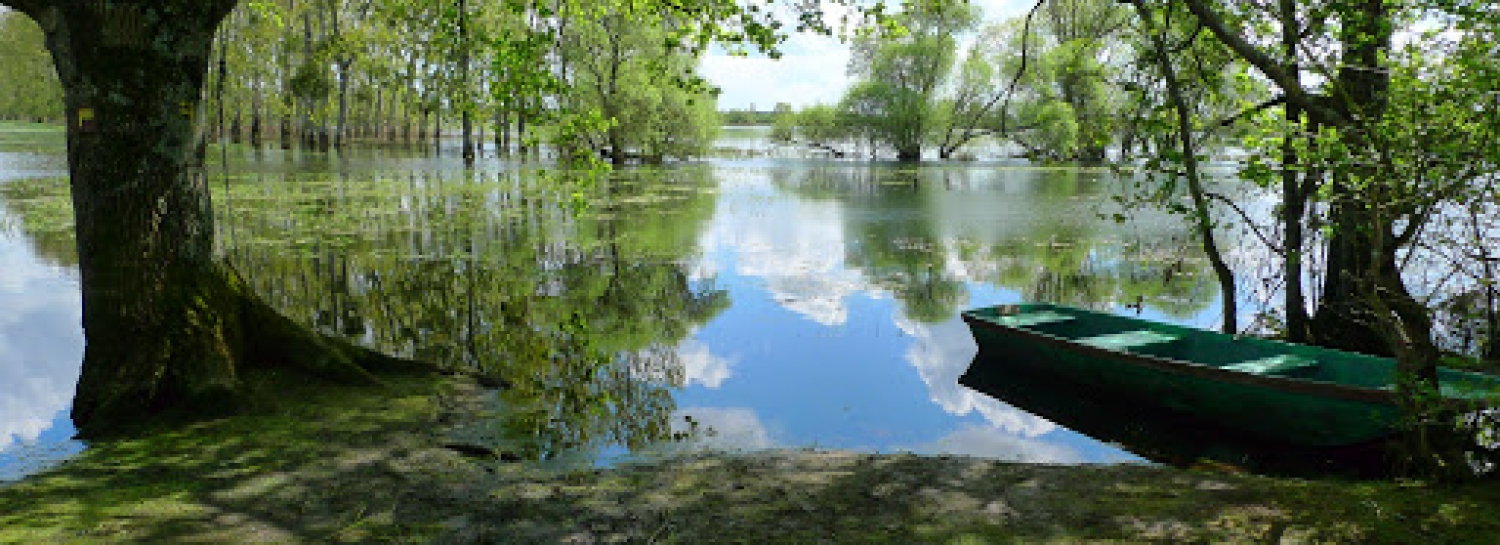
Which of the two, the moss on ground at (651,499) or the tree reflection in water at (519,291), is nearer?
the moss on ground at (651,499)

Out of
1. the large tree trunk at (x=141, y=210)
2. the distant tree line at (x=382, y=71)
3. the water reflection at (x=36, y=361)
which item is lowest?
the water reflection at (x=36, y=361)

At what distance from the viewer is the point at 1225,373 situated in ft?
25.1

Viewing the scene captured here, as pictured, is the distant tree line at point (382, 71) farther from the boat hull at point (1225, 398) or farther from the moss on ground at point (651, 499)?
the boat hull at point (1225, 398)

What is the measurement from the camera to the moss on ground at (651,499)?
15.1ft

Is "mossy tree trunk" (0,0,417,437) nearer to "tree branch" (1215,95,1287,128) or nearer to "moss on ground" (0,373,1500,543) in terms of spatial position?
"moss on ground" (0,373,1500,543)

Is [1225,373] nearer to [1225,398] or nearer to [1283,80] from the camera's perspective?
[1225,398]

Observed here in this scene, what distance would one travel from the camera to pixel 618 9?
11.5 metres

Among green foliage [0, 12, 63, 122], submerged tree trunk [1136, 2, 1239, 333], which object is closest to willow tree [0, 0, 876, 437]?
submerged tree trunk [1136, 2, 1239, 333]

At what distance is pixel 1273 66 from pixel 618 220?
1940 cm

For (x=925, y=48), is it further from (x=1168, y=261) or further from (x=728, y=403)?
(x=728, y=403)

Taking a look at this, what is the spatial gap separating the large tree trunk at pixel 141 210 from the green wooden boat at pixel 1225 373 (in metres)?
8.07

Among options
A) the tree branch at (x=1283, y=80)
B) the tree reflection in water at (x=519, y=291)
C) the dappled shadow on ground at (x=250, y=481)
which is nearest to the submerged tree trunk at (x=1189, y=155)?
the tree branch at (x=1283, y=80)

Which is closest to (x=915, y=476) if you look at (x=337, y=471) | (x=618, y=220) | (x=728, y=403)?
(x=728, y=403)

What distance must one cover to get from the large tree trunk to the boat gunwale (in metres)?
7.89
